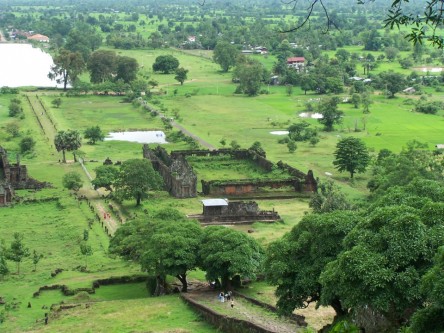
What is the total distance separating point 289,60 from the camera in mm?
126438

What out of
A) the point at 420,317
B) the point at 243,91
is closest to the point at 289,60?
the point at 243,91

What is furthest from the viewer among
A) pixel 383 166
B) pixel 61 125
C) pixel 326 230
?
pixel 61 125

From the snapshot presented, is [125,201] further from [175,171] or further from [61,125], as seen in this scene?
[61,125]

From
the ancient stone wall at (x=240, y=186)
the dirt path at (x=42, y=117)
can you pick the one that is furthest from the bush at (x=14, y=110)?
the ancient stone wall at (x=240, y=186)

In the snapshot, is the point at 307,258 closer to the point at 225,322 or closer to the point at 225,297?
the point at 225,322

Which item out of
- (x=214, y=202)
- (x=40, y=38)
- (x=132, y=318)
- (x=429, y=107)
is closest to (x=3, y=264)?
(x=132, y=318)

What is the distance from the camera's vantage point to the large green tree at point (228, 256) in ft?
104

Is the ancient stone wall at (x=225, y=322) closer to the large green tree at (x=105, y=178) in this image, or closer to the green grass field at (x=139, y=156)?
the green grass field at (x=139, y=156)

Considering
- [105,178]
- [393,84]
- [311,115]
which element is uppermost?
[105,178]

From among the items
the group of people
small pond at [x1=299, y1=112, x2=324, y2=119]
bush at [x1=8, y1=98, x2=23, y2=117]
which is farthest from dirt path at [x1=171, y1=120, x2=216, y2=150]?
the group of people

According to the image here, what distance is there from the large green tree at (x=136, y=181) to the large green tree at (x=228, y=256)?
693 inches

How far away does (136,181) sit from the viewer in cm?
5019

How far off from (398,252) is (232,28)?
155265 mm

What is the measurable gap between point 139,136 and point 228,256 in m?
44.5
